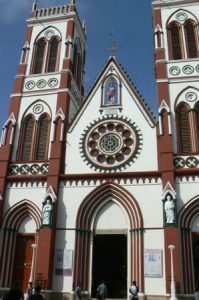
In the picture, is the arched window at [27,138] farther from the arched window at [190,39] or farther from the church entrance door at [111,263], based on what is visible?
the arched window at [190,39]

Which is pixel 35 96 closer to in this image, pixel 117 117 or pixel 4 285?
pixel 117 117

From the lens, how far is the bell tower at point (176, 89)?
2152 cm

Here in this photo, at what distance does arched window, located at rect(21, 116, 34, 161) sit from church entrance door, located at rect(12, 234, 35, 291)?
568cm

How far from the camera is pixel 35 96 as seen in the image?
27.2m

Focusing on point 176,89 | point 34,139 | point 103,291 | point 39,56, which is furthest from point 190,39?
point 103,291

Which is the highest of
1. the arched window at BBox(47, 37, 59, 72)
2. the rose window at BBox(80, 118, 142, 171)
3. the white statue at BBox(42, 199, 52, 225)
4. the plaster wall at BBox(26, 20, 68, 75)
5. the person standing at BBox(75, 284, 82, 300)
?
the plaster wall at BBox(26, 20, 68, 75)

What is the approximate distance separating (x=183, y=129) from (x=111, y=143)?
488 cm

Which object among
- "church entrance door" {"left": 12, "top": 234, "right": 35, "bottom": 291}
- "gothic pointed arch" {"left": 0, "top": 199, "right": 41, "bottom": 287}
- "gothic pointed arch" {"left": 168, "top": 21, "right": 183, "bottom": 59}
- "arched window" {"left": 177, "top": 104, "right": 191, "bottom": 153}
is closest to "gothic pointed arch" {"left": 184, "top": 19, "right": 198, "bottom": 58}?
"gothic pointed arch" {"left": 168, "top": 21, "right": 183, "bottom": 59}

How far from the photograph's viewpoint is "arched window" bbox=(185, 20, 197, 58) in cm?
2639

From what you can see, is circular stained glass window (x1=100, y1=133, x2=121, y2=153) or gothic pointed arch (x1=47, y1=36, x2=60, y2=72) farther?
gothic pointed arch (x1=47, y1=36, x2=60, y2=72)

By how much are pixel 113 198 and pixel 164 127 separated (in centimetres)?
568

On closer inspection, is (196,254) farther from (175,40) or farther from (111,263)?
(175,40)

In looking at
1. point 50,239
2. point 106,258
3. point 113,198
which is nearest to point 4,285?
point 50,239

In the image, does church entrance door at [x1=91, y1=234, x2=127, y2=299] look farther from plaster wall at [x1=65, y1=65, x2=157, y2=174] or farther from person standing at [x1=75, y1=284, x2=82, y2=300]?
Result: plaster wall at [x1=65, y1=65, x2=157, y2=174]
